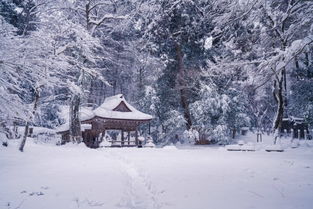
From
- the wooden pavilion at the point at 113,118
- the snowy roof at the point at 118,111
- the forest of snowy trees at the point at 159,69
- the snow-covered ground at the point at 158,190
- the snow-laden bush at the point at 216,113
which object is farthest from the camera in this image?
the snow-laden bush at the point at 216,113

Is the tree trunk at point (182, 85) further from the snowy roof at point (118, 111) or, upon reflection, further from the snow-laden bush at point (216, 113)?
the snowy roof at point (118, 111)

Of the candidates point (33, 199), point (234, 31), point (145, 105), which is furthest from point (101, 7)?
point (33, 199)

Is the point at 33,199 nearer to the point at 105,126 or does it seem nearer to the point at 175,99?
the point at 105,126

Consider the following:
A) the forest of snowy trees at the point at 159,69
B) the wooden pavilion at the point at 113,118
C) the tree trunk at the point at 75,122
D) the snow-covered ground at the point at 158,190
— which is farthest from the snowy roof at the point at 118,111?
the snow-covered ground at the point at 158,190

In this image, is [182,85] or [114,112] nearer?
[114,112]

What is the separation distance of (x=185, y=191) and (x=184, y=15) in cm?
2328

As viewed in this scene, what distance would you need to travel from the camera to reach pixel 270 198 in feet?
18.6

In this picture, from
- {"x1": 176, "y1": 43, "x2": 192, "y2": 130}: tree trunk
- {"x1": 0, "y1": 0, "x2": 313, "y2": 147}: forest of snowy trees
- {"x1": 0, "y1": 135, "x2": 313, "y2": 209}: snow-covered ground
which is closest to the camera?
{"x1": 0, "y1": 135, "x2": 313, "y2": 209}: snow-covered ground

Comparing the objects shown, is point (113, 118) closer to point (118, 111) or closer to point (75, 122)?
point (118, 111)

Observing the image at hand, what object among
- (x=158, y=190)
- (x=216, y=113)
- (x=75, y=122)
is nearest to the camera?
(x=158, y=190)

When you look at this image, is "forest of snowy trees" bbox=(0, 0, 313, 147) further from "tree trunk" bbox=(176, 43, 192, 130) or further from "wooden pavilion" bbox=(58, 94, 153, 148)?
"wooden pavilion" bbox=(58, 94, 153, 148)

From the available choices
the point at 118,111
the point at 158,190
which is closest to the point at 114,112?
the point at 118,111

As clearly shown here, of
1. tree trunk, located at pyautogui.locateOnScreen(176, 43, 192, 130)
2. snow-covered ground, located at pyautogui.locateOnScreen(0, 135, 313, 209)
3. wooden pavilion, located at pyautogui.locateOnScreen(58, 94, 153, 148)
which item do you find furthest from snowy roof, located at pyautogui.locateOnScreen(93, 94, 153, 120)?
snow-covered ground, located at pyautogui.locateOnScreen(0, 135, 313, 209)

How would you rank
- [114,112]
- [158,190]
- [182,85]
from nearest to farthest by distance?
[158,190] → [114,112] → [182,85]
